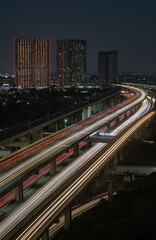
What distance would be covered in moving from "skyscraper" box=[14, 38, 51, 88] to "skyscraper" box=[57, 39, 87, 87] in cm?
857

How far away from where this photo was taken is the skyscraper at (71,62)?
14475 centimetres

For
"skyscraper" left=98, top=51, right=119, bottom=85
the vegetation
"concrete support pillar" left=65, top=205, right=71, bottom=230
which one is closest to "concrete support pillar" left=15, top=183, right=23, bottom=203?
"concrete support pillar" left=65, top=205, right=71, bottom=230

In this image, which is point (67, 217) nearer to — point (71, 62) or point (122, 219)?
point (122, 219)

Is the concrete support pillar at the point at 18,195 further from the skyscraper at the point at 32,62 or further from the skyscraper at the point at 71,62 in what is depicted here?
the skyscraper at the point at 71,62

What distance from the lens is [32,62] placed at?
144 metres

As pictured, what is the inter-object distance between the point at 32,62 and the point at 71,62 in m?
17.7

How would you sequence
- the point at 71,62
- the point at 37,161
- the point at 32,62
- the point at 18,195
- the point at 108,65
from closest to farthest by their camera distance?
the point at 18,195
the point at 37,161
the point at 108,65
the point at 32,62
the point at 71,62

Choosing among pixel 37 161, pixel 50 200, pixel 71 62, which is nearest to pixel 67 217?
pixel 50 200

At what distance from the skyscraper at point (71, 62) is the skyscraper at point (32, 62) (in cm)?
857

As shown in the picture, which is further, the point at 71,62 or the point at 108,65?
the point at 71,62

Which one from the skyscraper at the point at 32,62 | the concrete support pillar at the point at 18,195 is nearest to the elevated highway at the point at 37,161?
the concrete support pillar at the point at 18,195

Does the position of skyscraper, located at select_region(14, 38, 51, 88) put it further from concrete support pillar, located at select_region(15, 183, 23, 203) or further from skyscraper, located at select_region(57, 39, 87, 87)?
concrete support pillar, located at select_region(15, 183, 23, 203)

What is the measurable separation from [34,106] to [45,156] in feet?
116

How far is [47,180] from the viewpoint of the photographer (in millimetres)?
13008
